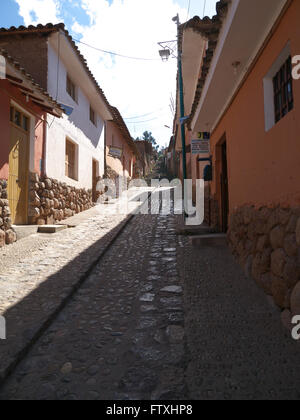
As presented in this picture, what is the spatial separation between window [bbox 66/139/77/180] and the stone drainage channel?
20.4 ft

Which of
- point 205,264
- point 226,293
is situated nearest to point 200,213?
point 205,264

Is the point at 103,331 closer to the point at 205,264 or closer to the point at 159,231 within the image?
the point at 205,264

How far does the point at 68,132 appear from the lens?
925cm

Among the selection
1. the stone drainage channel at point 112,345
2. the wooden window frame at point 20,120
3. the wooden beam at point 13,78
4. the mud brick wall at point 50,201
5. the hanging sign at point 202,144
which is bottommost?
the stone drainage channel at point 112,345

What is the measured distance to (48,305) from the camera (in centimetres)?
316

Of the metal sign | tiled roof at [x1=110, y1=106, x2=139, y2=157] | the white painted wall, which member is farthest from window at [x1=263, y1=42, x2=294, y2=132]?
the metal sign

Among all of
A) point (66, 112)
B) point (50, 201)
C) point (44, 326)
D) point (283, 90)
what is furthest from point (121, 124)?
point (44, 326)

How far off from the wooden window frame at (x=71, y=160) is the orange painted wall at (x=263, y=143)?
610 centimetres

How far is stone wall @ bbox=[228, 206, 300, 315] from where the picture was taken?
247cm

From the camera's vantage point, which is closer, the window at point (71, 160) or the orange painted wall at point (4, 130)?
the orange painted wall at point (4, 130)

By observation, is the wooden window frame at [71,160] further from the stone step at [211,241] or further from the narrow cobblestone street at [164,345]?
the narrow cobblestone street at [164,345]

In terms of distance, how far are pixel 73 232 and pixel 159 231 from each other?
226 centimetres

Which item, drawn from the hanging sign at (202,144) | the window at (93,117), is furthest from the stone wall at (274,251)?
the window at (93,117)

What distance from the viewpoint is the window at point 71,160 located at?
Answer: 383 inches
